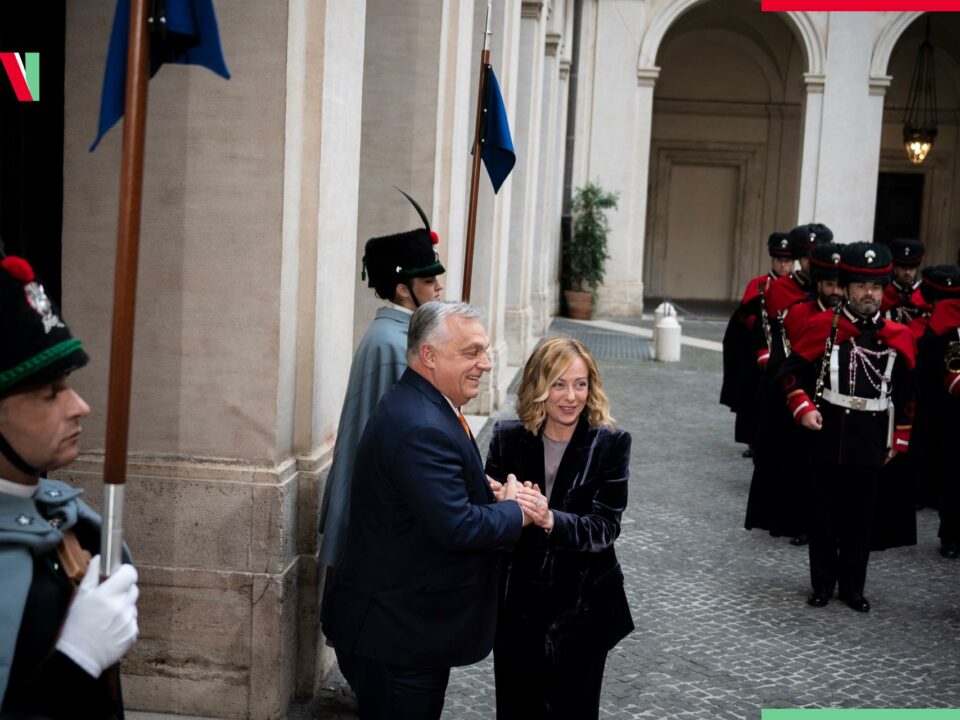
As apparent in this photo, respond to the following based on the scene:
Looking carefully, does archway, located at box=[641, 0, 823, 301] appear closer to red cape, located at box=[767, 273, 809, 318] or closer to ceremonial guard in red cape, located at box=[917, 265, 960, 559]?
red cape, located at box=[767, 273, 809, 318]

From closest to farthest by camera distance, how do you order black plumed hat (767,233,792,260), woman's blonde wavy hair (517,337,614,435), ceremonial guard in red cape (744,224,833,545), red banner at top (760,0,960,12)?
woman's blonde wavy hair (517,337,614,435)
red banner at top (760,0,960,12)
ceremonial guard in red cape (744,224,833,545)
black plumed hat (767,233,792,260)

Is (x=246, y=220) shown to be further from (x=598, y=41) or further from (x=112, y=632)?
(x=598, y=41)

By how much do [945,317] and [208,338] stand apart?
4.81 meters

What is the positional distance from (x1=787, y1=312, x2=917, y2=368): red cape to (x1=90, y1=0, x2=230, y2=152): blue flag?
4.16m

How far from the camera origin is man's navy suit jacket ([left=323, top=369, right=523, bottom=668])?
3.06 meters

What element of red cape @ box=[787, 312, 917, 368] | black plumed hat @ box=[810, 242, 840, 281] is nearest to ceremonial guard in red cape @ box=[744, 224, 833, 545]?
black plumed hat @ box=[810, 242, 840, 281]

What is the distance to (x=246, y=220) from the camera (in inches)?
167

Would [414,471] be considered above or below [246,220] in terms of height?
below

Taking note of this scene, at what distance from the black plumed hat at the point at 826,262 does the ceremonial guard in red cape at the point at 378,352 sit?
3313 mm

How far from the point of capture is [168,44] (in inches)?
106

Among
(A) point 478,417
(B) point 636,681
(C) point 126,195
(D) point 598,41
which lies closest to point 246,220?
(C) point 126,195

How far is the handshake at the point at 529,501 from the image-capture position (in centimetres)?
327

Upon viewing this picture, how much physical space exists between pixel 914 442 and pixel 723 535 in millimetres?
1254

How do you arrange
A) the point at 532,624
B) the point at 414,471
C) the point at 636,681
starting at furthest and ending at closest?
the point at 636,681
the point at 532,624
the point at 414,471
